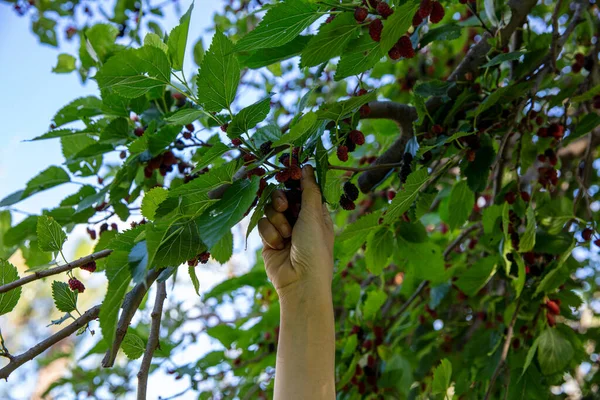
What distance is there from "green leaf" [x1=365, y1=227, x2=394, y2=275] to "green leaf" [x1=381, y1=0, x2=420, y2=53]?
1.96 ft

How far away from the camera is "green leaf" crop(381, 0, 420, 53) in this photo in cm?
101

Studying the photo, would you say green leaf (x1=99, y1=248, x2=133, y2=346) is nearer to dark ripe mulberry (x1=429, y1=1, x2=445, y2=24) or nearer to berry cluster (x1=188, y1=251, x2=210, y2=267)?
berry cluster (x1=188, y1=251, x2=210, y2=267)

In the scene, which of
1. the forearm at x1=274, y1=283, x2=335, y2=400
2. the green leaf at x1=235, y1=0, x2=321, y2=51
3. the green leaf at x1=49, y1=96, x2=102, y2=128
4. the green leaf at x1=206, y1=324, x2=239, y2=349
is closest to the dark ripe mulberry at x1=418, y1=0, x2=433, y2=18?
the green leaf at x1=235, y1=0, x2=321, y2=51

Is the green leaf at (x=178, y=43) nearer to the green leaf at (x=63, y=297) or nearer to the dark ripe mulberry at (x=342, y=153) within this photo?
the dark ripe mulberry at (x=342, y=153)

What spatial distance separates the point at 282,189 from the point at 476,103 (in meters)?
0.75

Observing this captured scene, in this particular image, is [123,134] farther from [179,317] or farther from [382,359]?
[179,317]

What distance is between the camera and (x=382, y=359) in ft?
6.73

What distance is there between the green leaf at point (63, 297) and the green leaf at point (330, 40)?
1.98ft

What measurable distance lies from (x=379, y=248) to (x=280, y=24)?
2.36ft

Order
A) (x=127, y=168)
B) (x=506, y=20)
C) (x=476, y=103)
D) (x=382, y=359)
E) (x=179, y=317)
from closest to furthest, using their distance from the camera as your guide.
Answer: (x=127, y=168) → (x=476, y=103) → (x=506, y=20) → (x=382, y=359) → (x=179, y=317)

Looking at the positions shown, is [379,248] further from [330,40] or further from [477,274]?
[330,40]

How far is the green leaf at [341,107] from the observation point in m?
1.01

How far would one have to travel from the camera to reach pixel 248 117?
1.00m

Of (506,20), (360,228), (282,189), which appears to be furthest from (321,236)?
(506,20)
